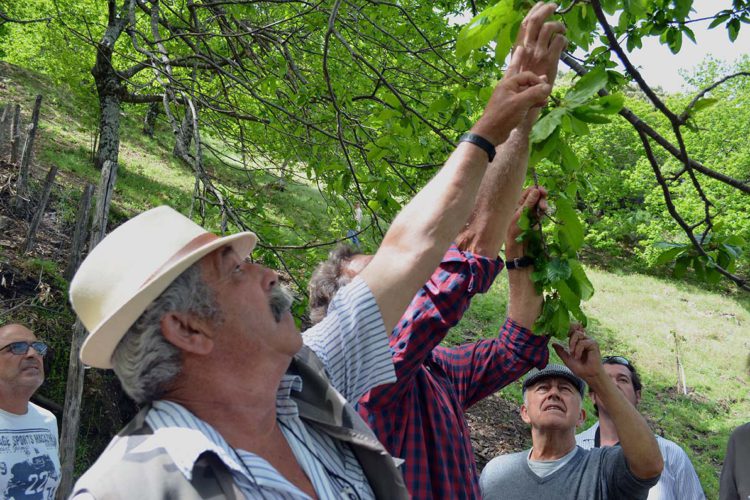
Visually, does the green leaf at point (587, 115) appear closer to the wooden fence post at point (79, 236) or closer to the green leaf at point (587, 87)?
the green leaf at point (587, 87)

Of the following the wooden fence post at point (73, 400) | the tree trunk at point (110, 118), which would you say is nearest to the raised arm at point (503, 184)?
the wooden fence post at point (73, 400)

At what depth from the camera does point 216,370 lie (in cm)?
166

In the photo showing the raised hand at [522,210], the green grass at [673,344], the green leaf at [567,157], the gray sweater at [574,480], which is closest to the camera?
the green leaf at [567,157]

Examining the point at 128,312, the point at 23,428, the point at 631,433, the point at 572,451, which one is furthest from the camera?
the point at 23,428

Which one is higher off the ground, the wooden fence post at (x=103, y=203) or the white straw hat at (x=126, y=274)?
the white straw hat at (x=126, y=274)

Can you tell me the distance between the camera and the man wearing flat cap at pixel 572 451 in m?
2.68

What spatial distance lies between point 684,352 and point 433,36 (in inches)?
558

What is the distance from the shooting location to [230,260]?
1.75 metres

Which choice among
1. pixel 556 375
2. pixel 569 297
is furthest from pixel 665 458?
pixel 569 297

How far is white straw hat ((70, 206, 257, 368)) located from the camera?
158 centimetres

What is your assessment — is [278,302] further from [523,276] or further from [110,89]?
[110,89]

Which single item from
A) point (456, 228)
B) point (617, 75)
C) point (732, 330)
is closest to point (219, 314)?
point (456, 228)

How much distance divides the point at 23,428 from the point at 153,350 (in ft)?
9.65

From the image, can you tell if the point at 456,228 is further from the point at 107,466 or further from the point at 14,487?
the point at 14,487
